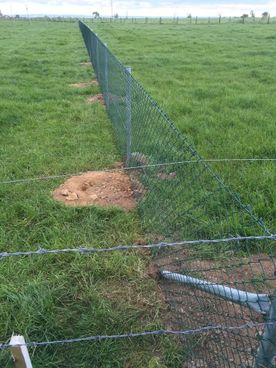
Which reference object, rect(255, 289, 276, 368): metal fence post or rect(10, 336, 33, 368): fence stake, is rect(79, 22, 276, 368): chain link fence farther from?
rect(10, 336, 33, 368): fence stake

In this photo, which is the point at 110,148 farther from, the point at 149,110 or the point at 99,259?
the point at 99,259

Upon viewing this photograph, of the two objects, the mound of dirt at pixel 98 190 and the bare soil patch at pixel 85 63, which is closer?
the mound of dirt at pixel 98 190

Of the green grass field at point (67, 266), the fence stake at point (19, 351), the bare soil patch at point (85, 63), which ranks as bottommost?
the green grass field at point (67, 266)

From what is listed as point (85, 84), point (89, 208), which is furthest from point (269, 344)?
point (85, 84)

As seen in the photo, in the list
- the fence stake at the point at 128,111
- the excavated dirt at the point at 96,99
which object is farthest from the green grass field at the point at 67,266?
the excavated dirt at the point at 96,99

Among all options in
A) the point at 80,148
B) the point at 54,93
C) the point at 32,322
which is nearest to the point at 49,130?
the point at 80,148

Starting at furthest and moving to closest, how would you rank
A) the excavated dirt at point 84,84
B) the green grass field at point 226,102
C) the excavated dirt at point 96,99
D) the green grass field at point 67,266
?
the excavated dirt at point 84,84 → the excavated dirt at point 96,99 → the green grass field at point 226,102 → the green grass field at point 67,266

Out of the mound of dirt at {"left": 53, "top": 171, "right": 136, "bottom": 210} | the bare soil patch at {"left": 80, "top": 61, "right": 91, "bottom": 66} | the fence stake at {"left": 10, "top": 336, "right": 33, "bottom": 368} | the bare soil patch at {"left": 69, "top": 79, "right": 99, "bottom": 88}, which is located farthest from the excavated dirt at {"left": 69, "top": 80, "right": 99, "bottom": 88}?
the fence stake at {"left": 10, "top": 336, "right": 33, "bottom": 368}

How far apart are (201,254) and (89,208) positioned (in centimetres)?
120

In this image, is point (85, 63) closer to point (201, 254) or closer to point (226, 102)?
point (226, 102)

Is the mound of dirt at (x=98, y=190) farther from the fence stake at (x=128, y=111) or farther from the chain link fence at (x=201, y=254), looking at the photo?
the fence stake at (x=128, y=111)

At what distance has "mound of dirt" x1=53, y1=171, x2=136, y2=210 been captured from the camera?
3.96 metres

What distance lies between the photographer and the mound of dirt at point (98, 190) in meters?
3.96

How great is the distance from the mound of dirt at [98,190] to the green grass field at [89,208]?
156mm
